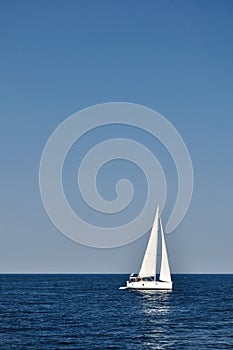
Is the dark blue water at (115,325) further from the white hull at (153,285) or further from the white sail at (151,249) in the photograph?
the white sail at (151,249)

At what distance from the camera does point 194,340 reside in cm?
6369

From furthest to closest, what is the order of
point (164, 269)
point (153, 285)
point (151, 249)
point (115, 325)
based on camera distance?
point (151, 249), point (164, 269), point (153, 285), point (115, 325)

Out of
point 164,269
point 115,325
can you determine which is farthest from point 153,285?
point 115,325

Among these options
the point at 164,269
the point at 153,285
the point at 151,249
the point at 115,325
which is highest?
the point at 151,249

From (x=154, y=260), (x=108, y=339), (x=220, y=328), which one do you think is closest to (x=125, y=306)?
(x=220, y=328)

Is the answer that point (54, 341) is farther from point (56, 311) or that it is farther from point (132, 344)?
point (56, 311)

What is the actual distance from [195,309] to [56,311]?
2121cm

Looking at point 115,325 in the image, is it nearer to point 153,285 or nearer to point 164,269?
point 153,285

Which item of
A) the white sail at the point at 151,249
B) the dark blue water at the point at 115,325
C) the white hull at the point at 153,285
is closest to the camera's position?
→ the dark blue water at the point at 115,325

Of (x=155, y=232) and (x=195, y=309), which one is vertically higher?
(x=155, y=232)

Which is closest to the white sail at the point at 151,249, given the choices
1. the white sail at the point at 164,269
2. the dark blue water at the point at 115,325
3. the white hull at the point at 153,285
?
the white sail at the point at 164,269

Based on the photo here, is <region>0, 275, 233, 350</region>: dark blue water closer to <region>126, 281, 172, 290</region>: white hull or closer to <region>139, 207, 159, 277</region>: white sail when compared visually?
<region>126, 281, 172, 290</region>: white hull

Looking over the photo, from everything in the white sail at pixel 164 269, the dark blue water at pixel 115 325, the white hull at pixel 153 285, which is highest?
the white sail at pixel 164 269

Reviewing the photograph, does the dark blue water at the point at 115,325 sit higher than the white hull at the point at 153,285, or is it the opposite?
the white hull at the point at 153,285
